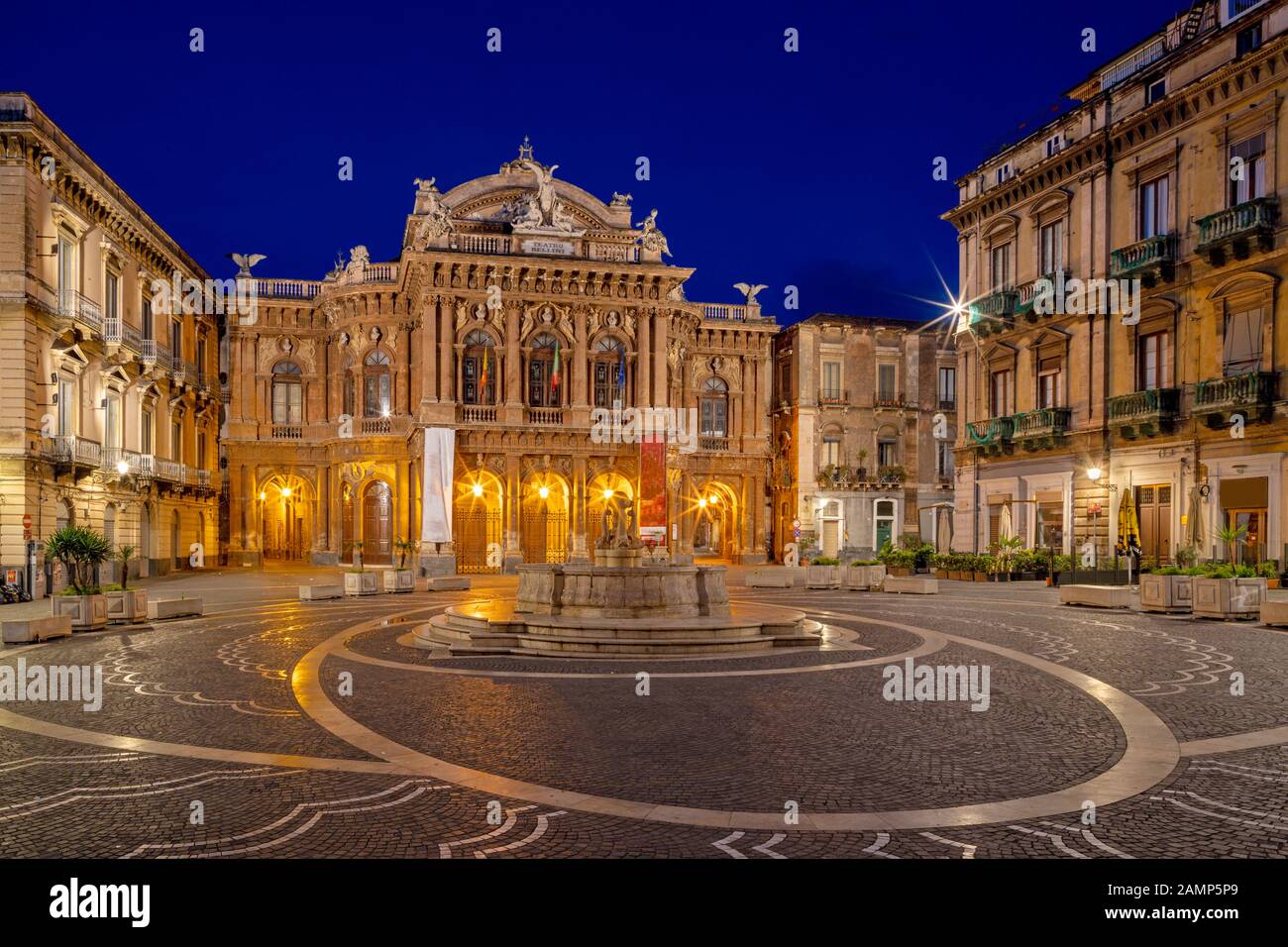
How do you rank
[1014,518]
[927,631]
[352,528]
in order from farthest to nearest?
[352,528]
[1014,518]
[927,631]

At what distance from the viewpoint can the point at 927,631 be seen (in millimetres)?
16625

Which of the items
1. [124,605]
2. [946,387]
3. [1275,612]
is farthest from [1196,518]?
[124,605]

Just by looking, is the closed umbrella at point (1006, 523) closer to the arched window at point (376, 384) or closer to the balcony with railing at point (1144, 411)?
the balcony with railing at point (1144, 411)

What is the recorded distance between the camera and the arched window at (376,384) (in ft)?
140

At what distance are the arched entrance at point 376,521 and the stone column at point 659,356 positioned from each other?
1356 centimetres

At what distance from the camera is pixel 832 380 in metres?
48.1

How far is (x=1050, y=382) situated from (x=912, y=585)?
433 inches

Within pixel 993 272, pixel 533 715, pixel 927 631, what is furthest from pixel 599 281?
pixel 533 715

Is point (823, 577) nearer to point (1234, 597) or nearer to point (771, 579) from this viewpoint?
point (771, 579)

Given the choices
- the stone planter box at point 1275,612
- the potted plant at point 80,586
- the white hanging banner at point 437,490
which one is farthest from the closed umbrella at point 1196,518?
the potted plant at point 80,586

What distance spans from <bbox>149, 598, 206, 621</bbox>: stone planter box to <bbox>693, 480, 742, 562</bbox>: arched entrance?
94.5 ft

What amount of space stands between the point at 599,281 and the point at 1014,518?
1954 centimetres

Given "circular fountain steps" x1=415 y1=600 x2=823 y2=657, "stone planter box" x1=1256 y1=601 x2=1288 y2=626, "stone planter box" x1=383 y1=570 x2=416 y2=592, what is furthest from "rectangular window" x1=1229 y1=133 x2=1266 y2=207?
"stone planter box" x1=383 y1=570 x2=416 y2=592

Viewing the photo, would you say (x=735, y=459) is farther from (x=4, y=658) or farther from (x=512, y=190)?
(x=4, y=658)
